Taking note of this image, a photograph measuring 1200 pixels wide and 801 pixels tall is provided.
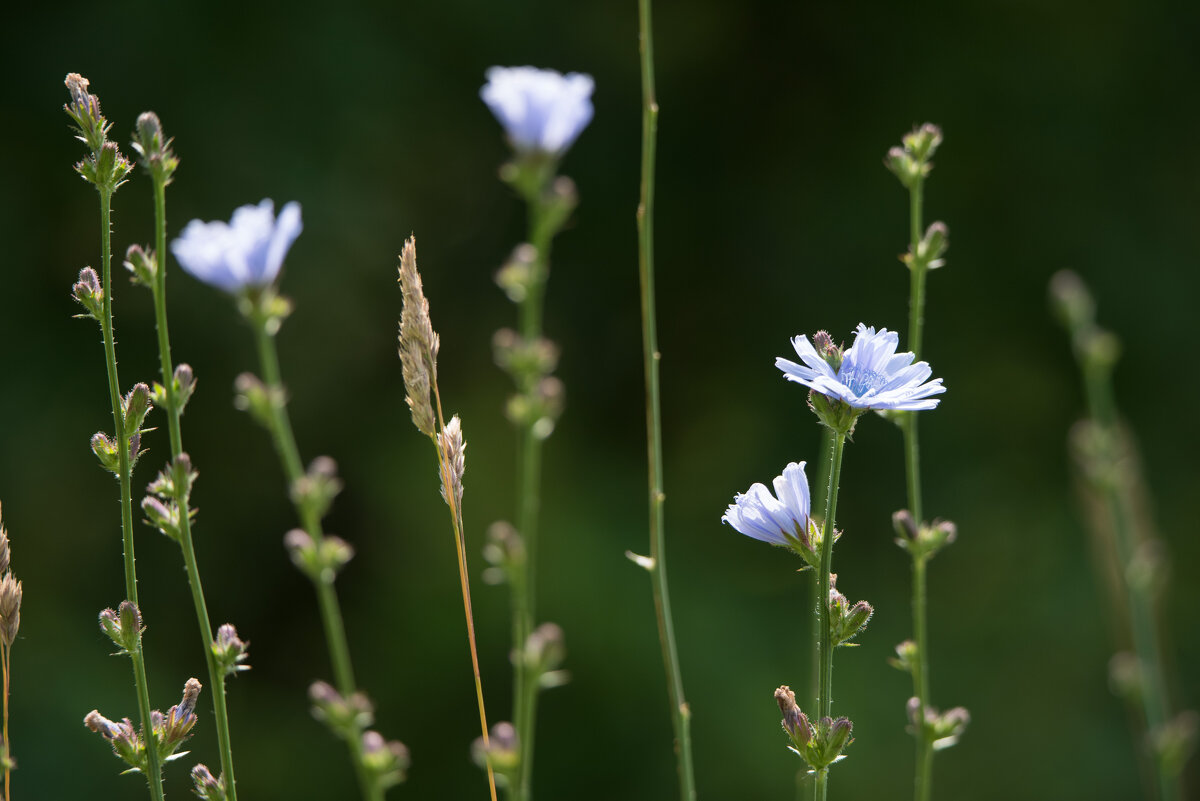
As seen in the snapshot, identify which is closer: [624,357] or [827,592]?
[827,592]

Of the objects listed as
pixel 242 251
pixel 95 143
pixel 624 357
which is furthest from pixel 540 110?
pixel 624 357

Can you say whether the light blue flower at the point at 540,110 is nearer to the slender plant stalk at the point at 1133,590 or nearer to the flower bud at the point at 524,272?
the flower bud at the point at 524,272

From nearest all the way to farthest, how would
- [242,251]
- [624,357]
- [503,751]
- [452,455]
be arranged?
[503,751] → [242,251] → [452,455] → [624,357]

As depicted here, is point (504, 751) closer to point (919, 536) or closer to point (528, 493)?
point (528, 493)

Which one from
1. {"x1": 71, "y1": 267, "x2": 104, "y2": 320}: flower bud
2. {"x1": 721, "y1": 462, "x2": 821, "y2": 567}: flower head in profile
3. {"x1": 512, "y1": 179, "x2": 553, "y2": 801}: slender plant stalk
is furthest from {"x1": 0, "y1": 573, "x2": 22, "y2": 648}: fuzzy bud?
{"x1": 721, "y1": 462, "x2": 821, "y2": 567}: flower head in profile

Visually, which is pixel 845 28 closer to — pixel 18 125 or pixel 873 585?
pixel 873 585

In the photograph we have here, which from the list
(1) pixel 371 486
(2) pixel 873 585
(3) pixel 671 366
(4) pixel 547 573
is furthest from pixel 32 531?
(2) pixel 873 585
